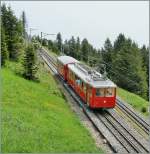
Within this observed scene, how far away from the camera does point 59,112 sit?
2988cm

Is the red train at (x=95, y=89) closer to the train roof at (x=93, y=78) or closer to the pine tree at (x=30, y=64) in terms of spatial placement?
the train roof at (x=93, y=78)

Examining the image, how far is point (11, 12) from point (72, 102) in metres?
21.6

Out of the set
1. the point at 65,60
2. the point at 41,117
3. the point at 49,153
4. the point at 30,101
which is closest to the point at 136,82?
the point at 65,60

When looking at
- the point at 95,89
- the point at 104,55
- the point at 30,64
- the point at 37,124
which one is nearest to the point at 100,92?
the point at 95,89

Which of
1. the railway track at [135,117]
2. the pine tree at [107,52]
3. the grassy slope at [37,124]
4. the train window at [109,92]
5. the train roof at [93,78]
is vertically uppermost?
the pine tree at [107,52]

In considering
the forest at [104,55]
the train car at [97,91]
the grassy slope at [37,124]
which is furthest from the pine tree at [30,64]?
the train car at [97,91]

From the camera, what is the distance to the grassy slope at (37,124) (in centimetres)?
1997

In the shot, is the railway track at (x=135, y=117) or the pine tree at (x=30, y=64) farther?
the pine tree at (x=30, y=64)

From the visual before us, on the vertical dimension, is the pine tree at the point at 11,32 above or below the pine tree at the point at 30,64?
above

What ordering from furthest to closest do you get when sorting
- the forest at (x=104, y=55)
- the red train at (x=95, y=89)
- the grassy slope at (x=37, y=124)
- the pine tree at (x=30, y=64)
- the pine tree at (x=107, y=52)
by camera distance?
the pine tree at (x=107, y=52), the forest at (x=104, y=55), the pine tree at (x=30, y=64), the red train at (x=95, y=89), the grassy slope at (x=37, y=124)

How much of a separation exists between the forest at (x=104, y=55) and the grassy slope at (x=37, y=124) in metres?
6.20

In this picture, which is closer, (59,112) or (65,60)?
(59,112)

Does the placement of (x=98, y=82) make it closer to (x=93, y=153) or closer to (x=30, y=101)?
(x=30, y=101)

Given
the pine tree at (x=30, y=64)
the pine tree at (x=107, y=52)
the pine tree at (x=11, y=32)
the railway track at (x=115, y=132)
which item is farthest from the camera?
the pine tree at (x=107, y=52)
